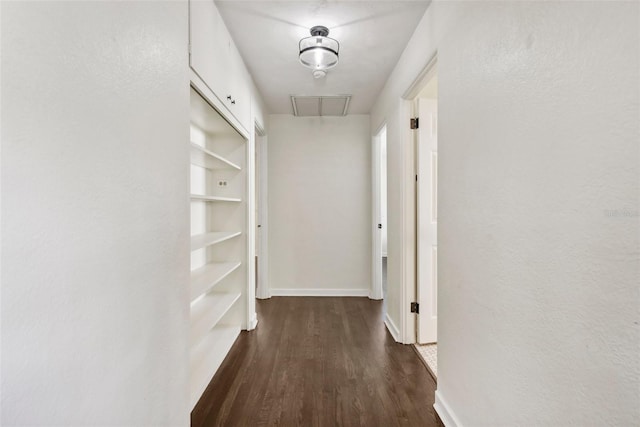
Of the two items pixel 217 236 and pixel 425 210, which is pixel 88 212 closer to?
pixel 217 236

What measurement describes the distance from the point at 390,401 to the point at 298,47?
8.33ft

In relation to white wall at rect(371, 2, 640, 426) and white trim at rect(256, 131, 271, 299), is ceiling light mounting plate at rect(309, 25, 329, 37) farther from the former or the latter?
white trim at rect(256, 131, 271, 299)

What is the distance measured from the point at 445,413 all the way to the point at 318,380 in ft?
2.60

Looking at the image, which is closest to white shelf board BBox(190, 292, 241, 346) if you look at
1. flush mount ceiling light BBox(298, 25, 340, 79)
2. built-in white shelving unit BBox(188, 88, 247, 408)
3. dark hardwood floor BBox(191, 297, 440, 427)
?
built-in white shelving unit BBox(188, 88, 247, 408)

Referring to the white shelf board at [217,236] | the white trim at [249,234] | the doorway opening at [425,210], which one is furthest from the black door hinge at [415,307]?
the white shelf board at [217,236]

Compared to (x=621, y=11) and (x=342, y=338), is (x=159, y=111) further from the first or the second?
(x=342, y=338)

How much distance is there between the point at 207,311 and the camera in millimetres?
2287

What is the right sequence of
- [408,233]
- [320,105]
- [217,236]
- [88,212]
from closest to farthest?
[88,212], [217,236], [408,233], [320,105]

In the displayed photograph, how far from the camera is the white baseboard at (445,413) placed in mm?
1500

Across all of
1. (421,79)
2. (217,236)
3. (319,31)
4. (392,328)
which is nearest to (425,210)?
(421,79)

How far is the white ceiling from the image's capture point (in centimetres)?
188

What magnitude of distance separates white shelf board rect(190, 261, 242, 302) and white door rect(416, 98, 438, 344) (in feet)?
5.26

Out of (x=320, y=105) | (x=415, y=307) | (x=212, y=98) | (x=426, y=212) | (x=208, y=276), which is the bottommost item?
(x=415, y=307)

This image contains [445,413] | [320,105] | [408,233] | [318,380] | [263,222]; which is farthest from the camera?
[263,222]
